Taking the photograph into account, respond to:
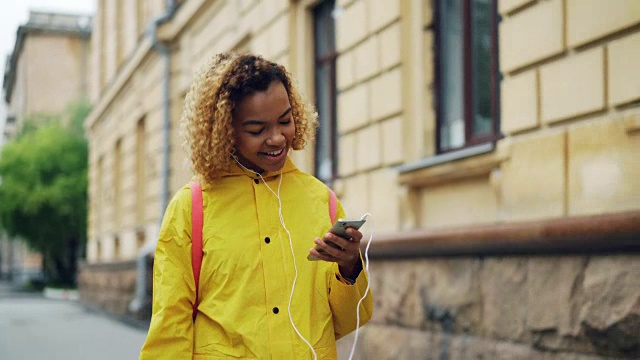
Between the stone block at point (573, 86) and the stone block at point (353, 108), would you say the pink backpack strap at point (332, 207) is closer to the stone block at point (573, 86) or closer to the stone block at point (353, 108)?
the stone block at point (573, 86)

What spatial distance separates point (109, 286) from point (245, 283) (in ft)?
59.5

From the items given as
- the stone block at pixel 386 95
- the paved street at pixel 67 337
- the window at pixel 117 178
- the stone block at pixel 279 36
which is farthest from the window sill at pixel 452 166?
the window at pixel 117 178

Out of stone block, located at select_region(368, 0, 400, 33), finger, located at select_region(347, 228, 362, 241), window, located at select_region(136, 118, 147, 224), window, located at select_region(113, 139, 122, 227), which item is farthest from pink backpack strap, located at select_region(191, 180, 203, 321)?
window, located at select_region(113, 139, 122, 227)

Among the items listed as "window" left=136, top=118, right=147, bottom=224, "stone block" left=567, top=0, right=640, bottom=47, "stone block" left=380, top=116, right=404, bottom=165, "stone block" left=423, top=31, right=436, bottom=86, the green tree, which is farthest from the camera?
the green tree

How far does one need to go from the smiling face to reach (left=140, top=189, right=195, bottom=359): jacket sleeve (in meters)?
0.23

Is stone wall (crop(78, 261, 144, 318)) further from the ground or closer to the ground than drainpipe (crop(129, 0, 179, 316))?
closer to the ground

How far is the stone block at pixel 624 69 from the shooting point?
462 cm

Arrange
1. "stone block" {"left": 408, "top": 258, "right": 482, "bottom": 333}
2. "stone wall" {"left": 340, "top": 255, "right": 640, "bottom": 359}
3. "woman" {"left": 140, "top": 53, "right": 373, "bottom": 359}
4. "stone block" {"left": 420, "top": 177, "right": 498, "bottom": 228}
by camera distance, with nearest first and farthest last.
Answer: "woman" {"left": 140, "top": 53, "right": 373, "bottom": 359} < "stone wall" {"left": 340, "top": 255, "right": 640, "bottom": 359} < "stone block" {"left": 408, "top": 258, "right": 482, "bottom": 333} < "stone block" {"left": 420, "top": 177, "right": 498, "bottom": 228}

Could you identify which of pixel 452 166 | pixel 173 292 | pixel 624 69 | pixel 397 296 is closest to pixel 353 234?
pixel 173 292

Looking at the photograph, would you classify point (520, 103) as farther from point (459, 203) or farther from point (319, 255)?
point (319, 255)

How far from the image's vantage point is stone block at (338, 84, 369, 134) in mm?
7995

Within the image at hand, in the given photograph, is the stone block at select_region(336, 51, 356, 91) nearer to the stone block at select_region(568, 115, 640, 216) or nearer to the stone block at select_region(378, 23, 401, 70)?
the stone block at select_region(378, 23, 401, 70)

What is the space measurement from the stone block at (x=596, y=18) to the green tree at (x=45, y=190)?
3217 cm

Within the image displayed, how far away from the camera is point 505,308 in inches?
218
